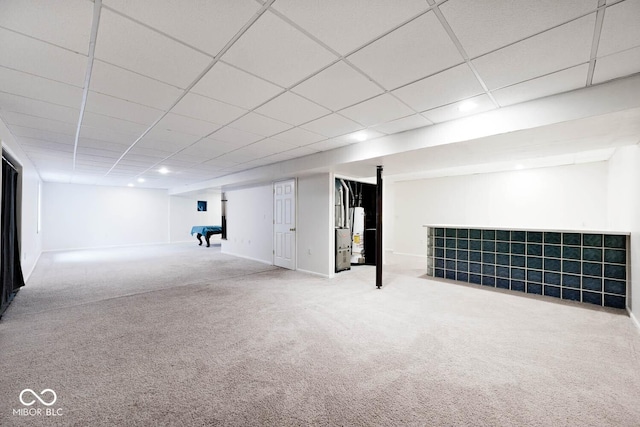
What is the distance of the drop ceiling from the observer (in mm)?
1539

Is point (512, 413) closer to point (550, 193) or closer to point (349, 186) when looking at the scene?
point (349, 186)

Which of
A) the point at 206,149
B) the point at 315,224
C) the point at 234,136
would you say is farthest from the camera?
the point at 315,224

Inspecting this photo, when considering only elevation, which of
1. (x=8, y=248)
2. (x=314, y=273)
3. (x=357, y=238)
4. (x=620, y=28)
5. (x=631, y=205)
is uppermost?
(x=620, y=28)

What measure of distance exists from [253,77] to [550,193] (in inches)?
283

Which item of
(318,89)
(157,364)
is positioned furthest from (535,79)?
(157,364)

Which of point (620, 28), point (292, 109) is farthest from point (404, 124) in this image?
point (620, 28)

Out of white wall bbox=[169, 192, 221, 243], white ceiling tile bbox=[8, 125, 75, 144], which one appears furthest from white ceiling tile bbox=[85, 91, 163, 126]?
white wall bbox=[169, 192, 221, 243]

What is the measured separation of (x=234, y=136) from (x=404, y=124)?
2.44 meters

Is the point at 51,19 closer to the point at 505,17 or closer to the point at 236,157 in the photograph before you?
the point at 505,17

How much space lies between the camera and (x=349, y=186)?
6.69m

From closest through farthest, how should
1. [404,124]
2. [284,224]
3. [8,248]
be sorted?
[404,124], [8,248], [284,224]

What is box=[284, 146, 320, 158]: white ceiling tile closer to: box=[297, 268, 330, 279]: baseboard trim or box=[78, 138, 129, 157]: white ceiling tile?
box=[297, 268, 330, 279]: baseboard trim

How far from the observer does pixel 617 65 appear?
2059 mm

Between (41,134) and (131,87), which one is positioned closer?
(131,87)
